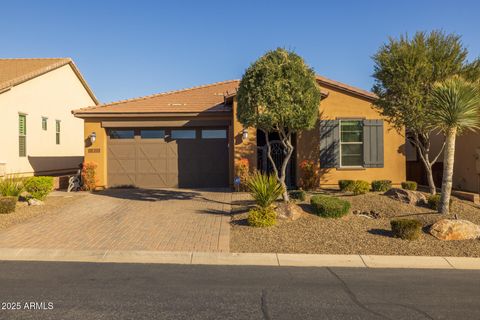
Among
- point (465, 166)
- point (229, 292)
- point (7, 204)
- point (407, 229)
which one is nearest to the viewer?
point (229, 292)

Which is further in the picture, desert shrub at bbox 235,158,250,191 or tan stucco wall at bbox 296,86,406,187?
tan stucco wall at bbox 296,86,406,187

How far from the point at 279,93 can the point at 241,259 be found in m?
4.91

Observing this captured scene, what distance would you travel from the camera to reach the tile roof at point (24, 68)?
17.4m

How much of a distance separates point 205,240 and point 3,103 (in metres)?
12.9

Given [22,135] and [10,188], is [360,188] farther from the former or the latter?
[22,135]

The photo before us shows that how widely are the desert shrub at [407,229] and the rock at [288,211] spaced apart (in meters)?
2.56

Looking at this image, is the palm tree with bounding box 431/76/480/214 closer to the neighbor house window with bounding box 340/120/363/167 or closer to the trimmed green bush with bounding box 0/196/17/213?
the neighbor house window with bounding box 340/120/363/167

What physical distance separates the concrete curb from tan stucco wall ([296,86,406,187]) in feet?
26.2

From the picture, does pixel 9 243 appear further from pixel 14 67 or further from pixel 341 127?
pixel 14 67

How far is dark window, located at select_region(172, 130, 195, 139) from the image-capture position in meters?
16.8

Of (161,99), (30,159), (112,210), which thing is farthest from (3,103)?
(112,210)

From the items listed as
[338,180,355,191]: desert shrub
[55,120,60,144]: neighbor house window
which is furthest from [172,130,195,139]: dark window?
[55,120,60,144]: neighbor house window

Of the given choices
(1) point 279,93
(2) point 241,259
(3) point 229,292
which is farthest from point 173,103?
(3) point 229,292

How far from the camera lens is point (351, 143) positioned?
51.8 ft
